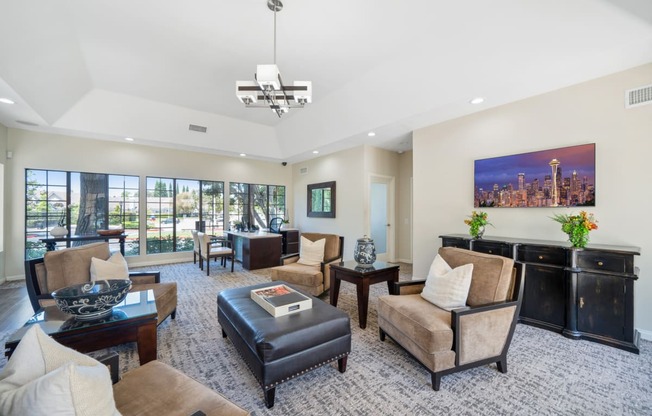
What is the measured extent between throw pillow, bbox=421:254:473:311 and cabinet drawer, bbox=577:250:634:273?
149cm

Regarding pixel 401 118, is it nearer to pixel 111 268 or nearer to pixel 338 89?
pixel 338 89

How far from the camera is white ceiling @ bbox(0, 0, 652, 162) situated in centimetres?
259

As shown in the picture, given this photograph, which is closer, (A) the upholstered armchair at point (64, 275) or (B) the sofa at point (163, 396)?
(B) the sofa at point (163, 396)

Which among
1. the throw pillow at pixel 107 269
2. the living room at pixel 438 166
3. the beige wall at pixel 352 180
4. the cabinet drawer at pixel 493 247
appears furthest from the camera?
the beige wall at pixel 352 180

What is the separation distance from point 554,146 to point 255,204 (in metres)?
6.82

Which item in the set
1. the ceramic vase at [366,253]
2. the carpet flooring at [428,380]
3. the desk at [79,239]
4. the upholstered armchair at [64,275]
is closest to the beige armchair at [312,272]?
the ceramic vase at [366,253]

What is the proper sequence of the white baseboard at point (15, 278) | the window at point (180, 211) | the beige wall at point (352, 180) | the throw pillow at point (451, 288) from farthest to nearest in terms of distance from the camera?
the window at point (180, 211) < the beige wall at point (352, 180) < the white baseboard at point (15, 278) < the throw pillow at point (451, 288)

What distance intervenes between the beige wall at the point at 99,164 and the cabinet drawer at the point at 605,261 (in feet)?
23.1

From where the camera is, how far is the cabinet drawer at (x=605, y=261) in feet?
8.39

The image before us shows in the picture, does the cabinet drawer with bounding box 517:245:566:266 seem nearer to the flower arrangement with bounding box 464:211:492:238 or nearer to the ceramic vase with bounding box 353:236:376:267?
the flower arrangement with bounding box 464:211:492:238

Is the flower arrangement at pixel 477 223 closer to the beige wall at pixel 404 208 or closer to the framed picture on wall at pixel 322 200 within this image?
the beige wall at pixel 404 208

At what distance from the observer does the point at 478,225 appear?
363cm

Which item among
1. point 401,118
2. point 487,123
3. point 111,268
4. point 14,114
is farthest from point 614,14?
point 14,114

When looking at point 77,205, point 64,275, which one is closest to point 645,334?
point 64,275
